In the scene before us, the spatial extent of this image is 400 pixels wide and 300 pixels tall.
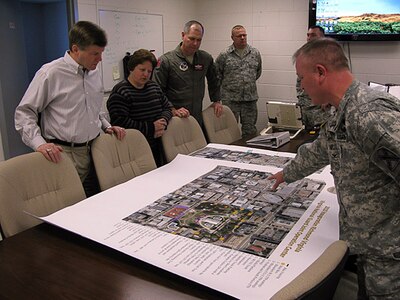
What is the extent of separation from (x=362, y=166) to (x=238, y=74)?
377cm

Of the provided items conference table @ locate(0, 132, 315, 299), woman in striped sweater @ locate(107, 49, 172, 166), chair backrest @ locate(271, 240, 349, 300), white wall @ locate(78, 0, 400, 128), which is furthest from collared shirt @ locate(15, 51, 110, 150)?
white wall @ locate(78, 0, 400, 128)

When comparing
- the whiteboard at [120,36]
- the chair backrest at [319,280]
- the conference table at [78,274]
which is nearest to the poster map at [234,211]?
the conference table at [78,274]

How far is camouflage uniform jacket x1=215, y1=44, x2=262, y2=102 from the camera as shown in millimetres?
4918

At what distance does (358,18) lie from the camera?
4.70 metres

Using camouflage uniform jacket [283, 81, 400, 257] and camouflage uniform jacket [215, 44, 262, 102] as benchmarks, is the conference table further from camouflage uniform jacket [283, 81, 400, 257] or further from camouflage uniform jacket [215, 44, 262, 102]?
camouflage uniform jacket [215, 44, 262, 102]

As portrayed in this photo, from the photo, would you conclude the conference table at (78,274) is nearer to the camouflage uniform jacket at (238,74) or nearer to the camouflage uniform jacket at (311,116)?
the camouflage uniform jacket at (311,116)

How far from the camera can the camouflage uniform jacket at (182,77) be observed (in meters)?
3.65

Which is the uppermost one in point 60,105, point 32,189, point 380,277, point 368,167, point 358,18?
point 358,18

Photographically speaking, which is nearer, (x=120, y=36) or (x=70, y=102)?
(x=70, y=102)

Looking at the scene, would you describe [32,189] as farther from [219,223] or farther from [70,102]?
[219,223]

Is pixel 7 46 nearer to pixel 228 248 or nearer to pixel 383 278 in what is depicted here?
pixel 228 248

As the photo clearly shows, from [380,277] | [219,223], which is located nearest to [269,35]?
[219,223]

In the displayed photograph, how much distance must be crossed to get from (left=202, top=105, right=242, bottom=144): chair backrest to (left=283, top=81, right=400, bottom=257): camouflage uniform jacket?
6.38ft

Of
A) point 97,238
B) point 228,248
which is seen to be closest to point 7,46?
point 97,238
